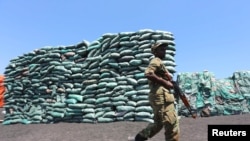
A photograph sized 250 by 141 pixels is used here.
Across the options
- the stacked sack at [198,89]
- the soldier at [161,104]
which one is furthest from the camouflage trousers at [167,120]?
the stacked sack at [198,89]

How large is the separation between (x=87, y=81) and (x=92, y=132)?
1992 mm

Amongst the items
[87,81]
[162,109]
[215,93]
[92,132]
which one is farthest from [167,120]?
[215,93]

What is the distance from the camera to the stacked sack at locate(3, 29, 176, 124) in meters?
8.20

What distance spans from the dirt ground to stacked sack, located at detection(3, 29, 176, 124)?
1.32ft

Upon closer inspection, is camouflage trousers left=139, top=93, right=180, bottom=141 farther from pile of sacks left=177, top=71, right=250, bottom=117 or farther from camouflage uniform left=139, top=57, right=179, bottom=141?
pile of sacks left=177, top=71, right=250, bottom=117

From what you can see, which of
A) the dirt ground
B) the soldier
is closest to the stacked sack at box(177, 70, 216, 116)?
the dirt ground

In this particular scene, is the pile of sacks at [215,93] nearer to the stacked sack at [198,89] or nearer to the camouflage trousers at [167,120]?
the stacked sack at [198,89]

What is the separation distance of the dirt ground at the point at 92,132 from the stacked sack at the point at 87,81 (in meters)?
0.40

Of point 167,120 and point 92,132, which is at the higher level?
point 167,120

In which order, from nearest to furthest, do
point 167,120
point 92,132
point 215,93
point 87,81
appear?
point 167,120
point 92,132
point 87,81
point 215,93

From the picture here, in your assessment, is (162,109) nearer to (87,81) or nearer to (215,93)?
(87,81)

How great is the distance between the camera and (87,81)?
8.90 metres

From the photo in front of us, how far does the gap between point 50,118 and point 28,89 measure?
1346mm

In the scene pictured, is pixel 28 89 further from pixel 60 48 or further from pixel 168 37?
pixel 168 37
